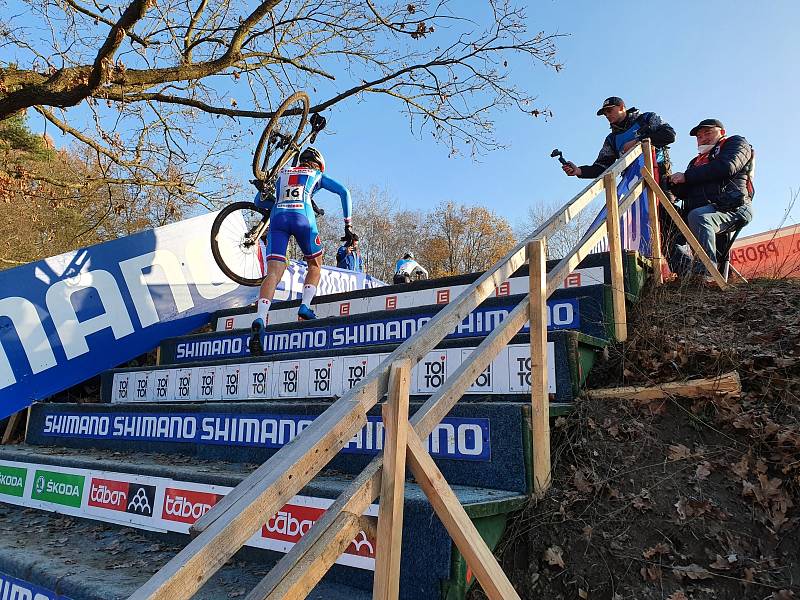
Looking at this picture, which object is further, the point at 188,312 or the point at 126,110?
the point at 126,110

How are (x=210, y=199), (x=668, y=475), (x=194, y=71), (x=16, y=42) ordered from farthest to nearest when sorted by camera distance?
1. (x=210, y=199)
2. (x=16, y=42)
3. (x=194, y=71)
4. (x=668, y=475)

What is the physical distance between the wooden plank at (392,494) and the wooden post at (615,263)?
89.9 inches

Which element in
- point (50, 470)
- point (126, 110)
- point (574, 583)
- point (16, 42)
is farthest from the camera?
point (126, 110)

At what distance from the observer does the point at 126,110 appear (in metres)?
9.21

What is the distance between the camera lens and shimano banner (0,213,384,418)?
16.9 feet

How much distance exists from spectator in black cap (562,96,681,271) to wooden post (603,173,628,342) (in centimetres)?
186

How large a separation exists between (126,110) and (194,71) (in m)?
2.63

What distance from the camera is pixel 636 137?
6.04 m

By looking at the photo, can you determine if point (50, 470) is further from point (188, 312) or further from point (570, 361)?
point (570, 361)

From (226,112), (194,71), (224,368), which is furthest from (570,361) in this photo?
(226,112)

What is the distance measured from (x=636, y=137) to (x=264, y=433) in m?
4.94

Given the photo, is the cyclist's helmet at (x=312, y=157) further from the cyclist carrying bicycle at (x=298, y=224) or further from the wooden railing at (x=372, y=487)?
the wooden railing at (x=372, y=487)

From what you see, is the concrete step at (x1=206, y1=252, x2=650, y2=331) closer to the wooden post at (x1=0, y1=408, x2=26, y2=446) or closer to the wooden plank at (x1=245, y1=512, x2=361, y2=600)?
the wooden post at (x1=0, y1=408, x2=26, y2=446)

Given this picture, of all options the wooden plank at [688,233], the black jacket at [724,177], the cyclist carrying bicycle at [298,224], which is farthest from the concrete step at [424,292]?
the black jacket at [724,177]
